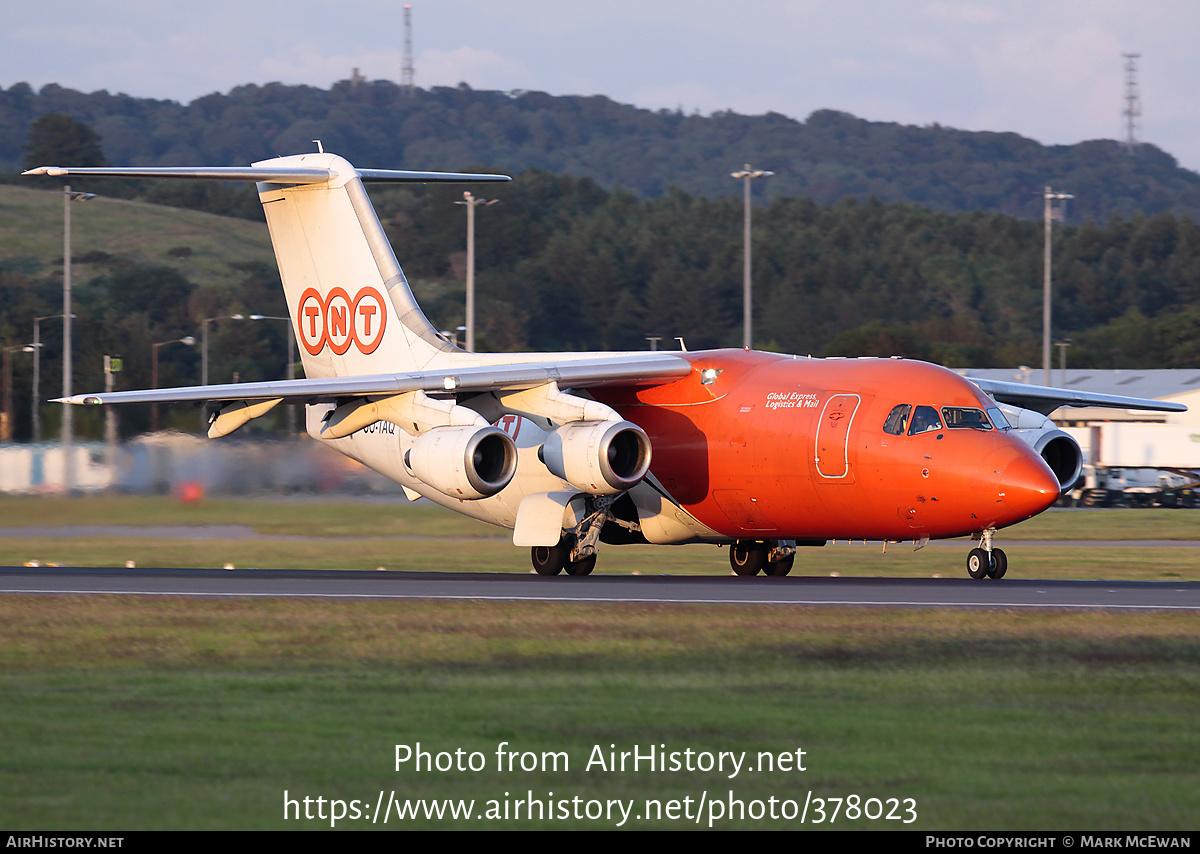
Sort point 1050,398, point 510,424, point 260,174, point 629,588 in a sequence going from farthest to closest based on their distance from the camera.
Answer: point 260,174 < point 1050,398 < point 510,424 < point 629,588

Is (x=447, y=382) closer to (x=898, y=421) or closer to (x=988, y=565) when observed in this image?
(x=898, y=421)

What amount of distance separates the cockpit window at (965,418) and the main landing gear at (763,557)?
16.0 feet

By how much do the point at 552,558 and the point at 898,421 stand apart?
6200mm

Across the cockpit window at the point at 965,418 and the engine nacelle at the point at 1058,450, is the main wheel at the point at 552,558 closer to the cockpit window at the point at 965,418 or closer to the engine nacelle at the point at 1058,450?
the cockpit window at the point at 965,418

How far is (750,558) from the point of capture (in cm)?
2773

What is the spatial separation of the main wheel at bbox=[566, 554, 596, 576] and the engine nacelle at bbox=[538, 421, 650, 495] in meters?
1.93

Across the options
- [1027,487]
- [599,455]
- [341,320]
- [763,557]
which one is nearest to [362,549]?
[341,320]

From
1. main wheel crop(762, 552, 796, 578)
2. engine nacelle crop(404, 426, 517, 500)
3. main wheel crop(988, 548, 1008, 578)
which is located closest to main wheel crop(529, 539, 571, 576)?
engine nacelle crop(404, 426, 517, 500)

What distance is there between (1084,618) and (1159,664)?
3199mm

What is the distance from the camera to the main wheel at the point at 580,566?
2672 cm

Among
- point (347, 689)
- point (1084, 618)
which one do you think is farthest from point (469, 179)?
point (347, 689)

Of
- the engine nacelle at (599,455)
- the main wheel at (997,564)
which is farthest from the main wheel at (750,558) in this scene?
the main wheel at (997,564)

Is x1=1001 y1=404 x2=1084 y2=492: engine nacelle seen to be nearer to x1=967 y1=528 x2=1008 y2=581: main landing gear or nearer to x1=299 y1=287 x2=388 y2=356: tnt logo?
x1=967 y1=528 x2=1008 y2=581: main landing gear

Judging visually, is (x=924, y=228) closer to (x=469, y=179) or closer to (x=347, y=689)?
(x=469, y=179)
